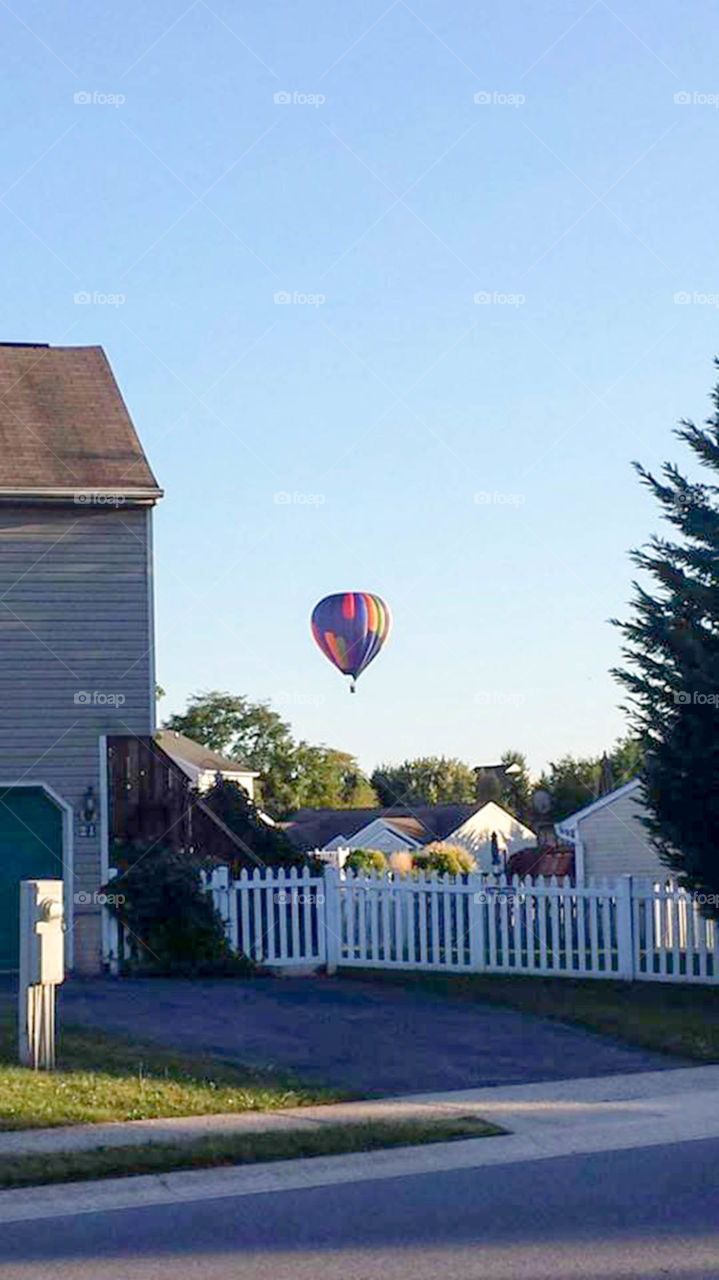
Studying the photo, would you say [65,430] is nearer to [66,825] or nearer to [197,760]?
[66,825]

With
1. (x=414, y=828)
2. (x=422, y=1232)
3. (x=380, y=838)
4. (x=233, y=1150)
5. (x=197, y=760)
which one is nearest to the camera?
(x=422, y=1232)

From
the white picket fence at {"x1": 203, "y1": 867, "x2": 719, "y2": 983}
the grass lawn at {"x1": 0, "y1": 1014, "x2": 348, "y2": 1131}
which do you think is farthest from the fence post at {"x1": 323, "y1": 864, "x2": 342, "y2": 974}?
the grass lawn at {"x1": 0, "y1": 1014, "x2": 348, "y2": 1131}

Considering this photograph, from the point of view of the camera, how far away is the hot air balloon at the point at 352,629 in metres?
35.7

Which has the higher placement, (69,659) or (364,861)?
(69,659)

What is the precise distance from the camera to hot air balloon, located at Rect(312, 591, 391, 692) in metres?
35.7

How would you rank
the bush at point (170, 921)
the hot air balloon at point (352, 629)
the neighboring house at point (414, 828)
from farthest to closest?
1. the neighboring house at point (414, 828)
2. the hot air balloon at point (352, 629)
3. the bush at point (170, 921)

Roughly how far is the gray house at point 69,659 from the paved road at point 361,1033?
225 cm

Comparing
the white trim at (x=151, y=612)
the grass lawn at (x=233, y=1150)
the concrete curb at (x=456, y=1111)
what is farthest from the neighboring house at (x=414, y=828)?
the grass lawn at (x=233, y=1150)

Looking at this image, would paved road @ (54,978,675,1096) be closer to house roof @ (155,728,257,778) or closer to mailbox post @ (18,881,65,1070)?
mailbox post @ (18,881,65,1070)

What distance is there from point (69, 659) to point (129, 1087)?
9.44 metres

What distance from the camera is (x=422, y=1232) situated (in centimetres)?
812

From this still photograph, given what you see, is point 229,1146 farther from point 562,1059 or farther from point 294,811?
point 294,811

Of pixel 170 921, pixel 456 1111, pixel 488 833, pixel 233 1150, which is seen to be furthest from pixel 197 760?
pixel 233 1150

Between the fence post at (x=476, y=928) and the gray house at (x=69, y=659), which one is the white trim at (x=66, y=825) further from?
the fence post at (x=476, y=928)
